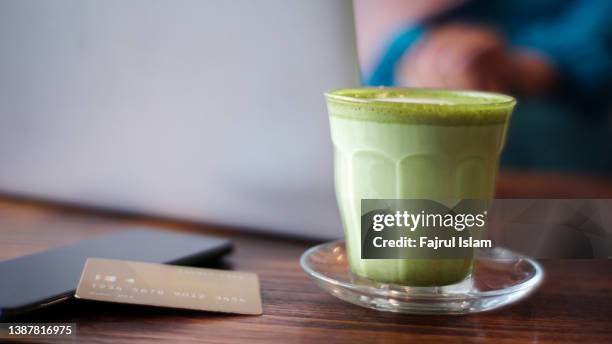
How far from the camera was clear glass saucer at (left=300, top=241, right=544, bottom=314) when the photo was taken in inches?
21.7

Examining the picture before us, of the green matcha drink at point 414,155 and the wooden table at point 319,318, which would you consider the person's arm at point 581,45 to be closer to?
the wooden table at point 319,318

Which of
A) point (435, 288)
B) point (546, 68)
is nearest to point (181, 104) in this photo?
point (435, 288)

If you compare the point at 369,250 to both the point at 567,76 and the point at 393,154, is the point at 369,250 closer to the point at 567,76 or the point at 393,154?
the point at 393,154

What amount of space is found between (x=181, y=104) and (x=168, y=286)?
0.26 meters

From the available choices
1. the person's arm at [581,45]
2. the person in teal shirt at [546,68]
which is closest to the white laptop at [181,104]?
the person in teal shirt at [546,68]

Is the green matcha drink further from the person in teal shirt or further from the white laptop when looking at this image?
the person in teal shirt

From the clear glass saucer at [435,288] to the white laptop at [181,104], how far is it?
0.12m

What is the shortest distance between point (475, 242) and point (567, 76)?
1.82m

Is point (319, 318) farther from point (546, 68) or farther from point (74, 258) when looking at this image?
point (546, 68)

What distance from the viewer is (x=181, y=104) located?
2.51 ft

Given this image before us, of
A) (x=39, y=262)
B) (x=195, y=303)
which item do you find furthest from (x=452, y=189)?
(x=39, y=262)

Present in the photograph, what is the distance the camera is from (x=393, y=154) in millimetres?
564

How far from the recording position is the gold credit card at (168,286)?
53cm

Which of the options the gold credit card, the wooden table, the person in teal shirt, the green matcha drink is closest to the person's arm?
the person in teal shirt
